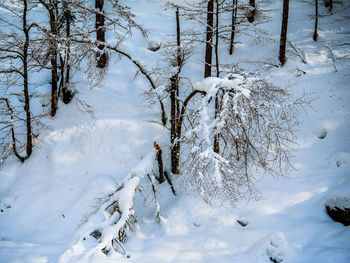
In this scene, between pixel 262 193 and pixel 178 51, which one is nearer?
pixel 262 193

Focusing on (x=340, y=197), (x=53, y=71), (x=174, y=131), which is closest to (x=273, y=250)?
(x=340, y=197)

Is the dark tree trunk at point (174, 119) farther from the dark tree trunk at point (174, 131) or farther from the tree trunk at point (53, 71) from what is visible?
the tree trunk at point (53, 71)

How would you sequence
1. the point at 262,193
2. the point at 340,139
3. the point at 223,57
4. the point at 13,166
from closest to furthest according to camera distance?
the point at 262,193 → the point at 340,139 → the point at 13,166 → the point at 223,57

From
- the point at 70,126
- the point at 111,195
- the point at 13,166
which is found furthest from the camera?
the point at 70,126

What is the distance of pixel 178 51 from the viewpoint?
9422 mm

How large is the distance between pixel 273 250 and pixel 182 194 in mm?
3637

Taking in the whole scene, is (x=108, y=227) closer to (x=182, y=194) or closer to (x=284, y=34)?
(x=182, y=194)

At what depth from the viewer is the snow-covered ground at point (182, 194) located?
6.81m

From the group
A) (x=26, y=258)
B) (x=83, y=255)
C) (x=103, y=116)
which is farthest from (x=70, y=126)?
(x=83, y=255)

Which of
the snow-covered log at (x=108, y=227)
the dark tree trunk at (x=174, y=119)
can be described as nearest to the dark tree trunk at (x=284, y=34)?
the dark tree trunk at (x=174, y=119)

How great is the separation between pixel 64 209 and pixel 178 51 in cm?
757

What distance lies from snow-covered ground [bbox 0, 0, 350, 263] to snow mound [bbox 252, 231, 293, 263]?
27mm

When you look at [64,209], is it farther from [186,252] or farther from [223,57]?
[223,57]

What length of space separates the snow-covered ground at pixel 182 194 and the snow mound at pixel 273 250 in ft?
0.09
